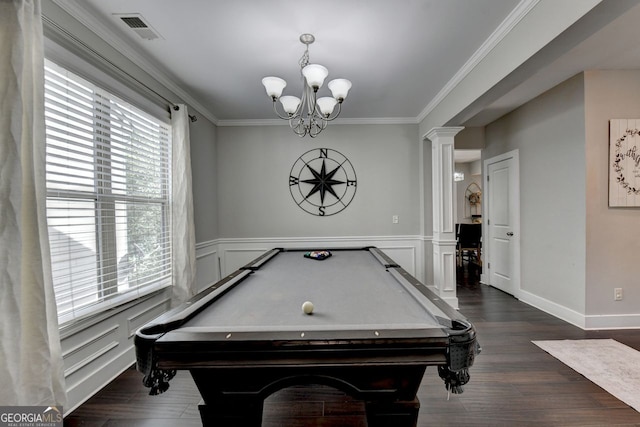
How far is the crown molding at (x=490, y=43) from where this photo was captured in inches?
67.8

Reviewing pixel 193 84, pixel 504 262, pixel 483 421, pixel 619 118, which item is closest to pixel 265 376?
pixel 483 421

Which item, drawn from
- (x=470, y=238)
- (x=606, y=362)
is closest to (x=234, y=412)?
(x=606, y=362)

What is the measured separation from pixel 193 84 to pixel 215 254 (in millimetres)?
2154

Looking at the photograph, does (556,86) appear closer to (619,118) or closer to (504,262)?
(619,118)

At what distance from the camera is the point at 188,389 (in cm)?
191

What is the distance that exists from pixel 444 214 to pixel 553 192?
3.83 feet

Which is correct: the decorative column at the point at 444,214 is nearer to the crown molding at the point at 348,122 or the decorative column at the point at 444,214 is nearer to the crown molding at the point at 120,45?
the crown molding at the point at 348,122

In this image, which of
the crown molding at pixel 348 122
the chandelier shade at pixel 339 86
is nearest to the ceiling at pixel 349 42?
the chandelier shade at pixel 339 86

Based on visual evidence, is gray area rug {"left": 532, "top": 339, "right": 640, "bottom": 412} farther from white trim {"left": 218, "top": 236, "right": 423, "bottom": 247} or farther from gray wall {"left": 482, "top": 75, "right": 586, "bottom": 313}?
white trim {"left": 218, "top": 236, "right": 423, "bottom": 247}

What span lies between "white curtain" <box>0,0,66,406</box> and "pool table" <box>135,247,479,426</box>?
72 cm

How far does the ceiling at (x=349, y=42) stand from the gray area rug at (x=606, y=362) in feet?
7.21

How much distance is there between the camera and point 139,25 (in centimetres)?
194

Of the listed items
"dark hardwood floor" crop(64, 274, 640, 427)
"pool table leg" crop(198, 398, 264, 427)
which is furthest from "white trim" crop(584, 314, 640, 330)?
"pool table leg" crop(198, 398, 264, 427)

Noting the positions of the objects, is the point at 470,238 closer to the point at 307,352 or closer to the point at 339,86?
the point at 339,86
